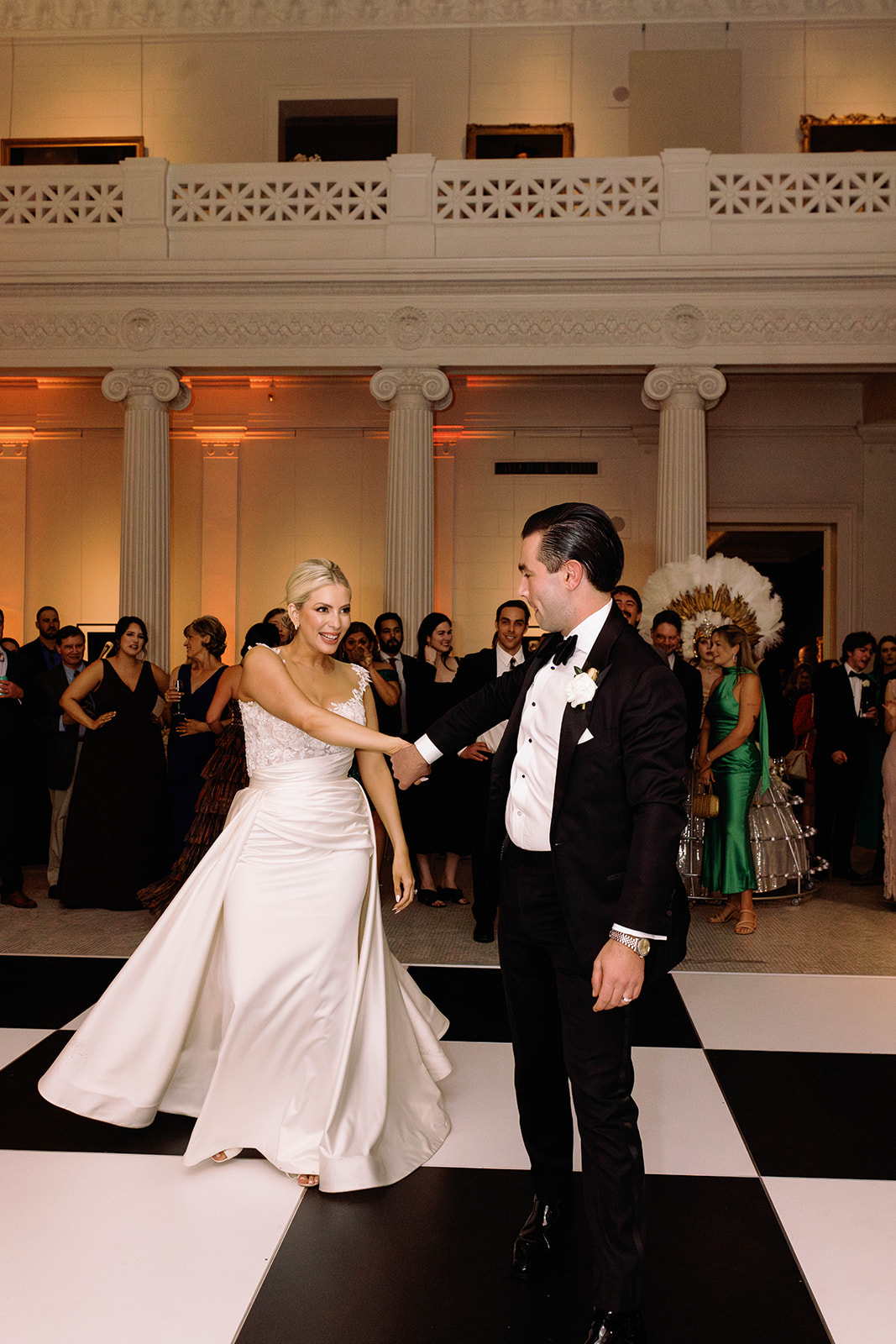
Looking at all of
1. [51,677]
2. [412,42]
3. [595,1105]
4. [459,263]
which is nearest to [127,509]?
[51,677]

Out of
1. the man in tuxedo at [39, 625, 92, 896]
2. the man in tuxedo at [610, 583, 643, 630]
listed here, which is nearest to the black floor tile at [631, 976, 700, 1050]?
the man in tuxedo at [610, 583, 643, 630]

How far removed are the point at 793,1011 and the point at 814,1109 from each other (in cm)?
101

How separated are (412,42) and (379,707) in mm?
9734

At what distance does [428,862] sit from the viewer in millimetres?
6754

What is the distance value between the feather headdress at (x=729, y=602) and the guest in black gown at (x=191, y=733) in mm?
3144

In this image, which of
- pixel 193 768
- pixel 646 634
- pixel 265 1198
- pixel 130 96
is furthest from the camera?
pixel 130 96

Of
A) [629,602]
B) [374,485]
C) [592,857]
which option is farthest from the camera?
[374,485]

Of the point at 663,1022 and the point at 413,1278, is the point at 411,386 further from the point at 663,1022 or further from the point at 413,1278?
the point at 413,1278

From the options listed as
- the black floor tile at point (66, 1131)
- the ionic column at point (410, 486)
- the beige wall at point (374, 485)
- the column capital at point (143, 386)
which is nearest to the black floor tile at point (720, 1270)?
the black floor tile at point (66, 1131)

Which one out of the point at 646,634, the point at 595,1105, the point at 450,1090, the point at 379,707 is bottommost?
the point at 450,1090

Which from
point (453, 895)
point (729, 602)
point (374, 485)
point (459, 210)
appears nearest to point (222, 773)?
point (453, 895)

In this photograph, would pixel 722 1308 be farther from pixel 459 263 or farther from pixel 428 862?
pixel 459 263

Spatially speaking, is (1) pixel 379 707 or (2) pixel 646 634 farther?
(2) pixel 646 634

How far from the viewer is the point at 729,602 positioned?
6688mm
